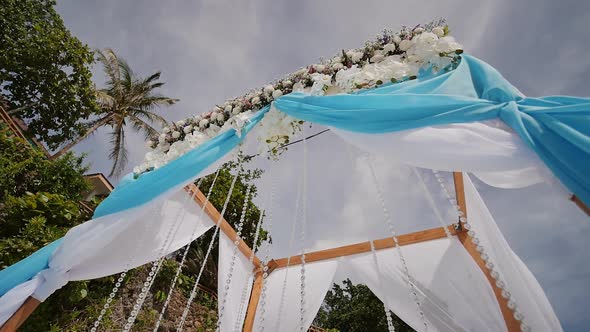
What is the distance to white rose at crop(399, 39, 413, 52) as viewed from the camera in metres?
2.58

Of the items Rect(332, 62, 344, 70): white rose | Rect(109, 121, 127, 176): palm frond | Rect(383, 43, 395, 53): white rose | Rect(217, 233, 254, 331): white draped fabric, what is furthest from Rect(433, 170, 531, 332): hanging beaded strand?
Rect(109, 121, 127, 176): palm frond

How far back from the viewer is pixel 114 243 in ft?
10.1

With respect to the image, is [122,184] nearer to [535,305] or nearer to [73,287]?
[73,287]

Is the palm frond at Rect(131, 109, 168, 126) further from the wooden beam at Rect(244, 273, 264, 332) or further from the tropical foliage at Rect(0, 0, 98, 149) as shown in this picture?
the wooden beam at Rect(244, 273, 264, 332)

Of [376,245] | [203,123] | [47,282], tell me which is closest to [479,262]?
[376,245]

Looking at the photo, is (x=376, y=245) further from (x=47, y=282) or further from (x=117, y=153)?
(x=117, y=153)

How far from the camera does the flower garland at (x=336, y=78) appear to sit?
244 centimetres

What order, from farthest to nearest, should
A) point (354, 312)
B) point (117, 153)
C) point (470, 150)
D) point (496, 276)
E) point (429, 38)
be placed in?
point (117, 153)
point (354, 312)
point (429, 38)
point (496, 276)
point (470, 150)

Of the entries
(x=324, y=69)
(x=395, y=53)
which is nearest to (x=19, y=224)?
(x=324, y=69)

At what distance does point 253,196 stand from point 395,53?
24.5 ft

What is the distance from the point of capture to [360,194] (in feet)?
12.6

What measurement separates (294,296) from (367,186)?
2.08 metres

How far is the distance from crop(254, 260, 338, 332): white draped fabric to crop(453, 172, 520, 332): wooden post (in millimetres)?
1669

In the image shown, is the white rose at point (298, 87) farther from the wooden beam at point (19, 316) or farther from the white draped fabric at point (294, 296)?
the wooden beam at point (19, 316)
